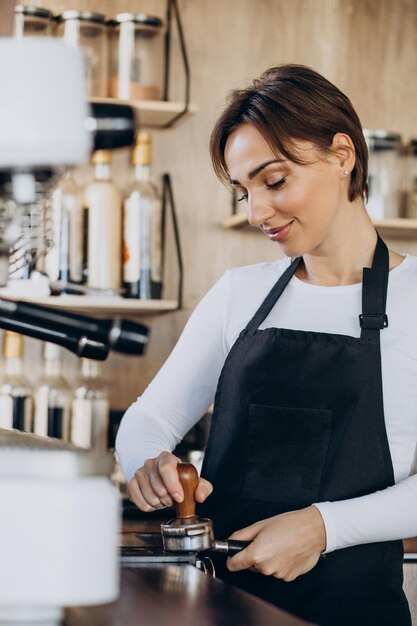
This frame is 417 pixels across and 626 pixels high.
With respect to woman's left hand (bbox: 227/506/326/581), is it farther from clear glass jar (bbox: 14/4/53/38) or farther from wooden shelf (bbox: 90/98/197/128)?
clear glass jar (bbox: 14/4/53/38)

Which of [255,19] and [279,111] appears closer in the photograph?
[279,111]

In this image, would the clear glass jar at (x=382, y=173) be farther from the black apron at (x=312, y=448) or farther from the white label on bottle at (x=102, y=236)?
the black apron at (x=312, y=448)

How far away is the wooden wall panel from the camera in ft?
9.37

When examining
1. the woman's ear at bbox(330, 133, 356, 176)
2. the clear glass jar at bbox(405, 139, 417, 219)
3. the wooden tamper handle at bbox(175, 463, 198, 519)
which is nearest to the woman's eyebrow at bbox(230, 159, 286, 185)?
the woman's ear at bbox(330, 133, 356, 176)

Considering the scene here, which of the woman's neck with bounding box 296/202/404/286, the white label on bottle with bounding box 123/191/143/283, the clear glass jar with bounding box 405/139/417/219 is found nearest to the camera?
the woman's neck with bounding box 296/202/404/286

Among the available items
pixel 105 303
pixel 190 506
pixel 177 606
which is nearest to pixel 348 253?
pixel 190 506

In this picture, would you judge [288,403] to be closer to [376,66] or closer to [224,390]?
[224,390]

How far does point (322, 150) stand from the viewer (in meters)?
1.65

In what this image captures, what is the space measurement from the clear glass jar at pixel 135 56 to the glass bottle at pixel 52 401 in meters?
0.72

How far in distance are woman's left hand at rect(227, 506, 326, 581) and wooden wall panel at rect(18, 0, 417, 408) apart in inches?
55.9

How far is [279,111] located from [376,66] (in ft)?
4.90

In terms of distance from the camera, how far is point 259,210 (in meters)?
1.63

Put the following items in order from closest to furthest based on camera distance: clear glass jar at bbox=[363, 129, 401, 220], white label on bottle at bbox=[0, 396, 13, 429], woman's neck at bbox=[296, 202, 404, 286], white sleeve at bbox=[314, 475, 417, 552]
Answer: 1. white sleeve at bbox=[314, 475, 417, 552]
2. woman's neck at bbox=[296, 202, 404, 286]
3. white label on bottle at bbox=[0, 396, 13, 429]
4. clear glass jar at bbox=[363, 129, 401, 220]

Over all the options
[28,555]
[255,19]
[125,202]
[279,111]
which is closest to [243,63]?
[255,19]
